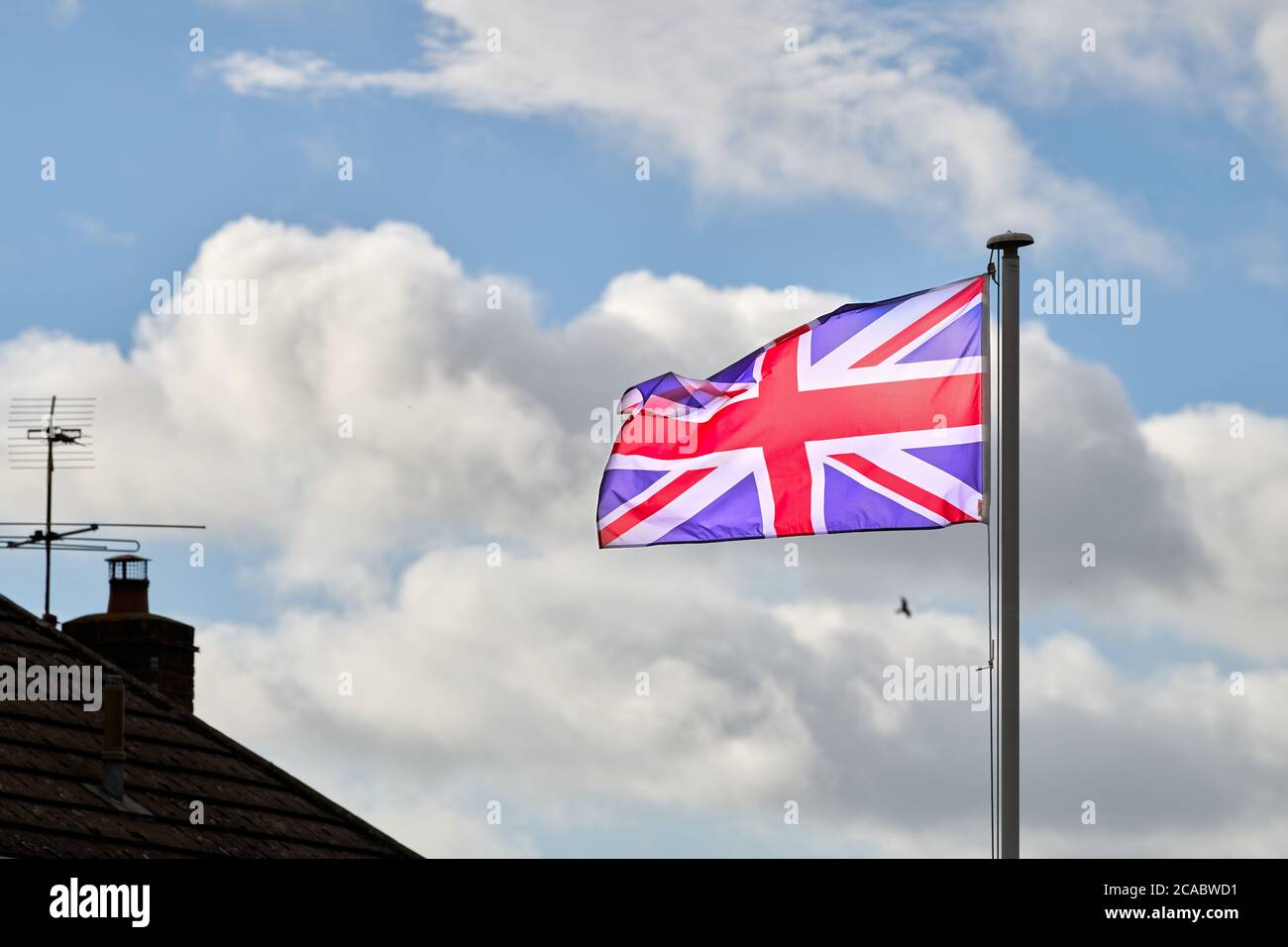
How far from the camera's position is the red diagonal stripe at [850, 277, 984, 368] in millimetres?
15117

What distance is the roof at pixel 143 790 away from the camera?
68.4ft

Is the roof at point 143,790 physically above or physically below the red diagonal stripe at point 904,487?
below

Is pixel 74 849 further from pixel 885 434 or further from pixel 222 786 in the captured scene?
pixel 885 434

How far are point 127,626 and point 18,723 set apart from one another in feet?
17.8

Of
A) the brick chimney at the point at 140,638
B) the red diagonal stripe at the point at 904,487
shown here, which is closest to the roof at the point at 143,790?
the brick chimney at the point at 140,638

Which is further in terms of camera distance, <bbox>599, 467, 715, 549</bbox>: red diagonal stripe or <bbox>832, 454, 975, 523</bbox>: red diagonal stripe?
<bbox>599, 467, 715, 549</bbox>: red diagonal stripe

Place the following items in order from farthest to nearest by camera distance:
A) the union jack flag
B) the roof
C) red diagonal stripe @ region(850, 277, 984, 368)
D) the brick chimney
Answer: the brick chimney
the roof
red diagonal stripe @ region(850, 277, 984, 368)
the union jack flag

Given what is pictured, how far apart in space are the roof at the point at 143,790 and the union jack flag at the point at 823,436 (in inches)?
279
